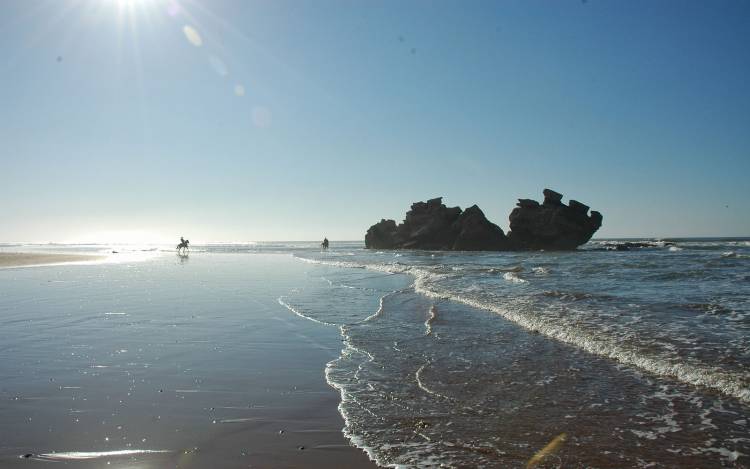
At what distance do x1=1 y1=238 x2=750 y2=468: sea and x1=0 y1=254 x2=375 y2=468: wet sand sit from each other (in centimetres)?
68

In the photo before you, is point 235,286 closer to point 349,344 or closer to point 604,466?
point 349,344

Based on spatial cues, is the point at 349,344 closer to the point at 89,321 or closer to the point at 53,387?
the point at 53,387

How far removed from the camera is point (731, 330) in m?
11.2

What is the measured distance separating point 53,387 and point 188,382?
1.87 meters

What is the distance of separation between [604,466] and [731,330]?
350 inches

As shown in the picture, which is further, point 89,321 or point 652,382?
point 89,321

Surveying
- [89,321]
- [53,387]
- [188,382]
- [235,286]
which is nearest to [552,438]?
[188,382]

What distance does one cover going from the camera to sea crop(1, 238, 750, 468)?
5277 millimetres

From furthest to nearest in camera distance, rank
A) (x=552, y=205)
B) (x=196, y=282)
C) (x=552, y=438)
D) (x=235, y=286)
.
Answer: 1. (x=552, y=205)
2. (x=196, y=282)
3. (x=235, y=286)
4. (x=552, y=438)

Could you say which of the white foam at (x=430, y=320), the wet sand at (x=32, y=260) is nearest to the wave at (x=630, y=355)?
the white foam at (x=430, y=320)

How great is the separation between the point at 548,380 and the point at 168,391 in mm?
6098

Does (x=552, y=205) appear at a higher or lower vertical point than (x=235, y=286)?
higher

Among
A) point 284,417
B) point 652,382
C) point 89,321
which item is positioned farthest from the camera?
point 89,321

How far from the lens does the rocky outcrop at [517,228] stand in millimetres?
86062
